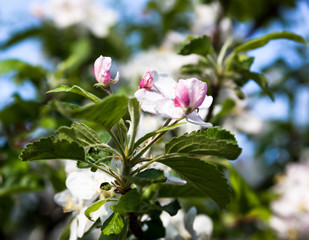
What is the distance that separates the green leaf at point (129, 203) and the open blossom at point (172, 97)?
15cm

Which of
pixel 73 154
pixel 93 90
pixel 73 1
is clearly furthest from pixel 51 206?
pixel 73 154

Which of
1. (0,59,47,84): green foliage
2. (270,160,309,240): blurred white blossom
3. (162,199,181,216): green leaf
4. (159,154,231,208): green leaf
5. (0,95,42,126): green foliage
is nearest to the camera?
(159,154,231,208): green leaf

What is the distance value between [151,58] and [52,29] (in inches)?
27.2

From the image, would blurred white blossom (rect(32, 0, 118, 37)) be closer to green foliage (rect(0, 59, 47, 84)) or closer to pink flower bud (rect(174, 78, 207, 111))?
green foliage (rect(0, 59, 47, 84))

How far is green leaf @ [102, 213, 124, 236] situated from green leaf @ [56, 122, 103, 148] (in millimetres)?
140

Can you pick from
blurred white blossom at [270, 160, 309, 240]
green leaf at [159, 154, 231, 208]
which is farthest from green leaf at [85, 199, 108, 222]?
blurred white blossom at [270, 160, 309, 240]

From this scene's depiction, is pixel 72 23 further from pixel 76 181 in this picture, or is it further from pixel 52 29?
pixel 76 181

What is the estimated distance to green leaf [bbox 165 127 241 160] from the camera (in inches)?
23.9

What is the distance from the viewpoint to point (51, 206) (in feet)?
6.53

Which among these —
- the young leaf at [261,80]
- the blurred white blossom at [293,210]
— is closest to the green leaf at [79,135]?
the young leaf at [261,80]

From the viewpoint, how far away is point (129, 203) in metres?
0.65

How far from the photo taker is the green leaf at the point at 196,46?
96cm

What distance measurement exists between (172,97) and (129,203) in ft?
0.66

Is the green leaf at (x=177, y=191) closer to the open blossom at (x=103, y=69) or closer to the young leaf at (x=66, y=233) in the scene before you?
the young leaf at (x=66, y=233)
